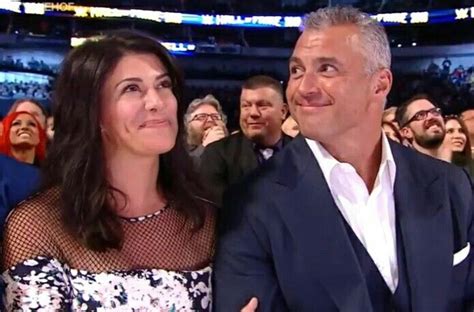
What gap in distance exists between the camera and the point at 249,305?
4.72 feet

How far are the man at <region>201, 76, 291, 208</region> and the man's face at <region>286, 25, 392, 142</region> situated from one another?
4.94 feet

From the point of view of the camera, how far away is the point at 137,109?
55.6 inches

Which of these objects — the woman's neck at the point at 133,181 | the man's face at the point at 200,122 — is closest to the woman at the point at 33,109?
the man's face at the point at 200,122

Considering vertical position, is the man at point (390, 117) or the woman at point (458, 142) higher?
the man at point (390, 117)

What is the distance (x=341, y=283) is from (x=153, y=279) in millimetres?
355

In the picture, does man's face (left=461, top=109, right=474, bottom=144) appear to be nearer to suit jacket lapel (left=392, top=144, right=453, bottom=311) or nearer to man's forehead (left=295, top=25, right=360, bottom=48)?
suit jacket lapel (left=392, top=144, right=453, bottom=311)

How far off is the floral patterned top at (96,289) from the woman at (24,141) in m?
0.93

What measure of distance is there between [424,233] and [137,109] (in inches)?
24.2

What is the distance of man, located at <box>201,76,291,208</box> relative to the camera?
3133mm

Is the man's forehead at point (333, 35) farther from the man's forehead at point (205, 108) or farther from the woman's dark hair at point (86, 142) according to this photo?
the man's forehead at point (205, 108)

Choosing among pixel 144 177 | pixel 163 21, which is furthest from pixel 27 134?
pixel 163 21

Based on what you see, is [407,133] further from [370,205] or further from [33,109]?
[370,205]

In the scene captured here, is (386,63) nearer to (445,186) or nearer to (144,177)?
(445,186)

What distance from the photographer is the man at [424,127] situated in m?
3.28
